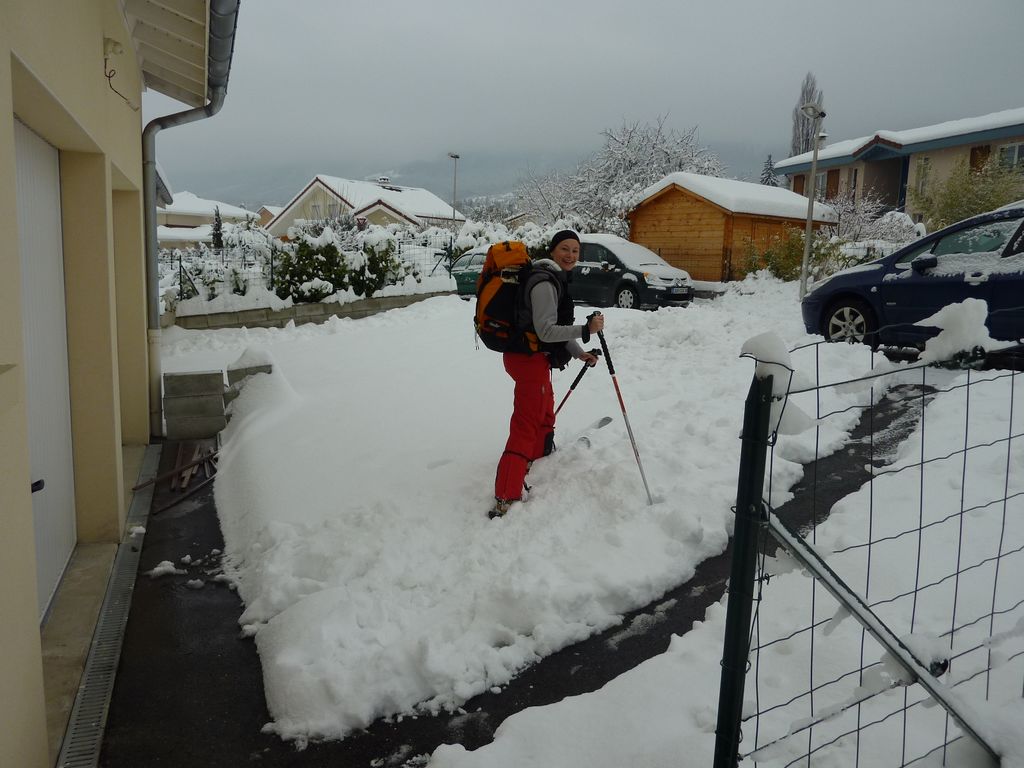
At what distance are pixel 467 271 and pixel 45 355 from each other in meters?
13.1

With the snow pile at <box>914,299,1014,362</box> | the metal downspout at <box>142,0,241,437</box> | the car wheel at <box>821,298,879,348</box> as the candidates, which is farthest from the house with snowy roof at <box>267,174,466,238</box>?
the snow pile at <box>914,299,1014,362</box>

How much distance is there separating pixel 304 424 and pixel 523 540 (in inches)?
123

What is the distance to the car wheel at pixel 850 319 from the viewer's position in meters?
8.70

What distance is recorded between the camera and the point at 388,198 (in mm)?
41250

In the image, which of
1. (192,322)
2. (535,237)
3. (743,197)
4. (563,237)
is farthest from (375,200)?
(563,237)

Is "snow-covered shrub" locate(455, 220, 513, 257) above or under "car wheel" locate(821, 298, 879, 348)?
above

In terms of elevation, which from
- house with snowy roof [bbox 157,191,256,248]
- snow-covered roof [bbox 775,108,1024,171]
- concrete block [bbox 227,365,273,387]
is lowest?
concrete block [bbox 227,365,273,387]

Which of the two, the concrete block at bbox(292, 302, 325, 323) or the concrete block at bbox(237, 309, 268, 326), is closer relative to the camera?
the concrete block at bbox(237, 309, 268, 326)

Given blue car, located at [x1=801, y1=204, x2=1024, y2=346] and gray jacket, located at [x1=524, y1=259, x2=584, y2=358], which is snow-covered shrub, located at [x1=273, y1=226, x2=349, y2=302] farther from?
gray jacket, located at [x1=524, y1=259, x2=584, y2=358]

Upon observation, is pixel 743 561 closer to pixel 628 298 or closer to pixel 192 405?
pixel 192 405

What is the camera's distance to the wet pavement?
9.34ft

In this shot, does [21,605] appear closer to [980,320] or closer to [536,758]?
[536,758]

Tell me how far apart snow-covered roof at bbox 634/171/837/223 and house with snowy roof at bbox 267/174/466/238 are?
58.8 ft

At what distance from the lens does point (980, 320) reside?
2.14 metres
